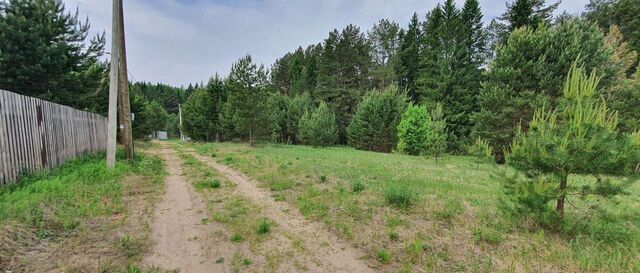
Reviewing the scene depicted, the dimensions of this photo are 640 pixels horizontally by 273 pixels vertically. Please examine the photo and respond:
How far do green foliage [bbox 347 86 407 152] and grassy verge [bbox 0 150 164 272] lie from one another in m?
25.7

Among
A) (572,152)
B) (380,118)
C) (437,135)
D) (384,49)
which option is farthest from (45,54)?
(384,49)

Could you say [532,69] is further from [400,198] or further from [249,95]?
[249,95]

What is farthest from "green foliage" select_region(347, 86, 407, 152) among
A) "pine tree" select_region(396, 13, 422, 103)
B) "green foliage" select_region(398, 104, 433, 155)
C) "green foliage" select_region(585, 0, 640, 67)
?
"green foliage" select_region(585, 0, 640, 67)

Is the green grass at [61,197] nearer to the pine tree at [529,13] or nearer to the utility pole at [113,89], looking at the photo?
the utility pole at [113,89]

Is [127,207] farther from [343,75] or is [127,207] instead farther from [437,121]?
[343,75]

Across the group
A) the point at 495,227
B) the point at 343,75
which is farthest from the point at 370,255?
the point at 343,75

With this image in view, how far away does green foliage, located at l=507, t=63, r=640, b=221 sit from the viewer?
386 cm

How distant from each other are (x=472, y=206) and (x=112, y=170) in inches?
389

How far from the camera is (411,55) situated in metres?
37.0

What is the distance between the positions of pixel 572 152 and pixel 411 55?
35.7m

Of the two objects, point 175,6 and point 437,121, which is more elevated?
point 175,6

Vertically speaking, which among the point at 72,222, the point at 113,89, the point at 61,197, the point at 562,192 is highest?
the point at 113,89

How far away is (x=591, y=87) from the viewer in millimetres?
4121

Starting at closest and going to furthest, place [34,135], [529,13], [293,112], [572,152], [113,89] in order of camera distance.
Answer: [572,152] < [34,135] < [113,89] < [529,13] < [293,112]
